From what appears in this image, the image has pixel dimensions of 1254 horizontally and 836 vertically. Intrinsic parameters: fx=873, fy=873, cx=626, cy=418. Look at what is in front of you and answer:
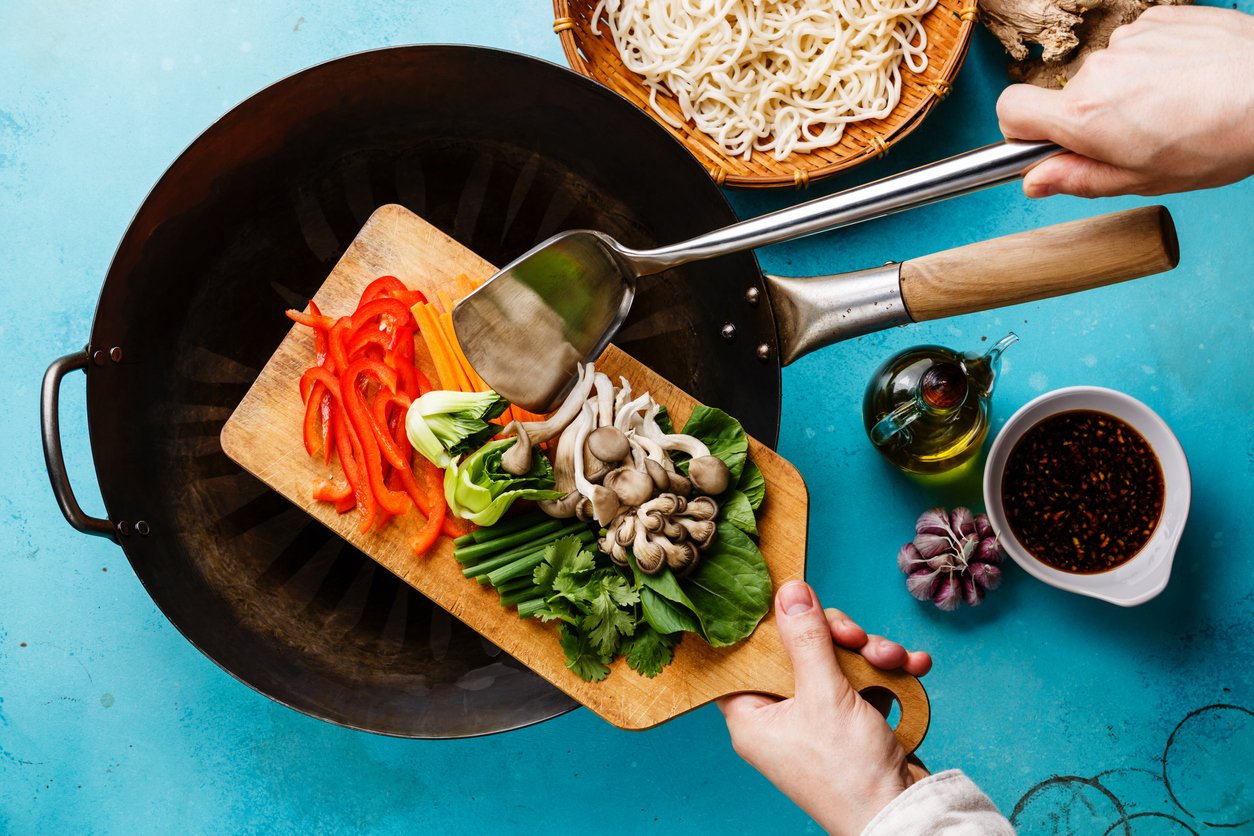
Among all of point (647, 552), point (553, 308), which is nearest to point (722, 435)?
point (647, 552)

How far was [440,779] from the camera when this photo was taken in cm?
243

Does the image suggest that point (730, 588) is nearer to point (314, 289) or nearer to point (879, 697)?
point (879, 697)

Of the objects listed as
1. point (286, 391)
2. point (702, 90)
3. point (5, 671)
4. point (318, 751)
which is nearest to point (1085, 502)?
point (702, 90)

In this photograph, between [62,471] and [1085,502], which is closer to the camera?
[62,471]

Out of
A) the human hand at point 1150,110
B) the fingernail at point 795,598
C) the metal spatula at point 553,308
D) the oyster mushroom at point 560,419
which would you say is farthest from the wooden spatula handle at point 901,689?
the human hand at point 1150,110

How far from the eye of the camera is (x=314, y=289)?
233 centimetres

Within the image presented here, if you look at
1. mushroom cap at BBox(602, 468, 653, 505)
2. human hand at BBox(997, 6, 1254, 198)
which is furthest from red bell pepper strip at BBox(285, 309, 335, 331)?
human hand at BBox(997, 6, 1254, 198)

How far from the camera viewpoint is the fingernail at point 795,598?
180 cm

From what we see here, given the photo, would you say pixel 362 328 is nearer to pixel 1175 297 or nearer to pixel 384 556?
pixel 384 556

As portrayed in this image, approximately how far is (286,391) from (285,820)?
124cm

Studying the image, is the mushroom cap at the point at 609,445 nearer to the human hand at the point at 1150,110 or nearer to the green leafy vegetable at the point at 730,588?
the green leafy vegetable at the point at 730,588

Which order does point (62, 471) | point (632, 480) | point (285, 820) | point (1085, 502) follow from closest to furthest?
point (632, 480) → point (62, 471) → point (1085, 502) → point (285, 820)

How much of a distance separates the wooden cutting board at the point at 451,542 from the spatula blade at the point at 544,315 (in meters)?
0.13

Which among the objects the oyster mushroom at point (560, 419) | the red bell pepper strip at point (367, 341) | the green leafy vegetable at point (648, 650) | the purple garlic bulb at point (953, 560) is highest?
the red bell pepper strip at point (367, 341)
